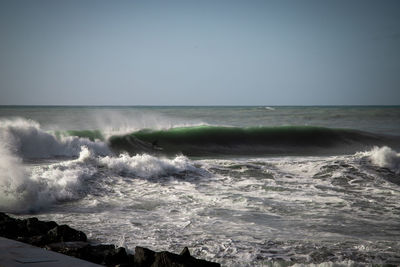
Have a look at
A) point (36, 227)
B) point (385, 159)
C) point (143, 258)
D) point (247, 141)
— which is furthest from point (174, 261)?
point (247, 141)

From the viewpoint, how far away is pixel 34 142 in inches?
601

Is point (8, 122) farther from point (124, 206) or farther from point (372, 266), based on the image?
point (372, 266)

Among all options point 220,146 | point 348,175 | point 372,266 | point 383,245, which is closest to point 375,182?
point 348,175

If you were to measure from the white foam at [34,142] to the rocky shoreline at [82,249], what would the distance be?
1042 centimetres

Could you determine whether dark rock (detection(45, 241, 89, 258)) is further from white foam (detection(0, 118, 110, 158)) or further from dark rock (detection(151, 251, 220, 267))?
white foam (detection(0, 118, 110, 158))

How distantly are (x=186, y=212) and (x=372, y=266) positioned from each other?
3094 millimetres

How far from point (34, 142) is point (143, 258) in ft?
43.1

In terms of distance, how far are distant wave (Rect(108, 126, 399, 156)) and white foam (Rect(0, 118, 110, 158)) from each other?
1.91m

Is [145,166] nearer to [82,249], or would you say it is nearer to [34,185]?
[34,185]

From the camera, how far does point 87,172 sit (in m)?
9.24

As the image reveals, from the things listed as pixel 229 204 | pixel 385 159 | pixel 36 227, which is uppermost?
pixel 385 159

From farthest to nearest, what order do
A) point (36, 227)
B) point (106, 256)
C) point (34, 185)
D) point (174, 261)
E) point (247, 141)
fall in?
point (247, 141)
point (34, 185)
point (36, 227)
point (106, 256)
point (174, 261)

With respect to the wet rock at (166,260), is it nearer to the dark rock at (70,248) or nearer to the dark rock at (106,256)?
the dark rock at (106,256)

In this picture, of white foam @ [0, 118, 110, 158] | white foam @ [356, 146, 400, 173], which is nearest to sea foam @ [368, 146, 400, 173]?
white foam @ [356, 146, 400, 173]
